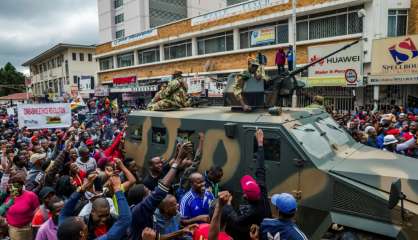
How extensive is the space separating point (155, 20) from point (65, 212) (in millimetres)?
42705

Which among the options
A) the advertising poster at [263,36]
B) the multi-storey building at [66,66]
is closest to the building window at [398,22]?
the advertising poster at [263,36]

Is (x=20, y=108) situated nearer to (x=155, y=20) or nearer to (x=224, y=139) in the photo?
(x=224, y=139)

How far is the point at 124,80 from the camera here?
1334 inches

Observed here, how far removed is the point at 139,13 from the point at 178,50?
52.4ft

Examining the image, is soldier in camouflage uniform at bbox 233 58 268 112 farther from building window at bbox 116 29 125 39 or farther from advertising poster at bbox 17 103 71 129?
building window at bbox 116 29 125 39

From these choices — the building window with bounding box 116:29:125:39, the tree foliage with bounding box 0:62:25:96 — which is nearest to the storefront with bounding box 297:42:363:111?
the building window with bounding box 116:29:125:39

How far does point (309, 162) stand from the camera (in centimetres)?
416

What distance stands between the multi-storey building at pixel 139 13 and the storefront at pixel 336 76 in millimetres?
28450

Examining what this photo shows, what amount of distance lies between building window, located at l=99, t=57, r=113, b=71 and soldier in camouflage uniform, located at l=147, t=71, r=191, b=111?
32.4 metres

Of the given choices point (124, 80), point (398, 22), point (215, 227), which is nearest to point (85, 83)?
point (124, 80)

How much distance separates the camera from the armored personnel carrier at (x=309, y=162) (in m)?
3.63

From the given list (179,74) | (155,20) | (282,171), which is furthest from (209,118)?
(155,20)

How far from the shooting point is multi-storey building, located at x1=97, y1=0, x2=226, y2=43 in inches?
1656

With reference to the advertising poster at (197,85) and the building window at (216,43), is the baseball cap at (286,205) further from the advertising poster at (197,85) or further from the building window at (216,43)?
the building window at (216,43)
